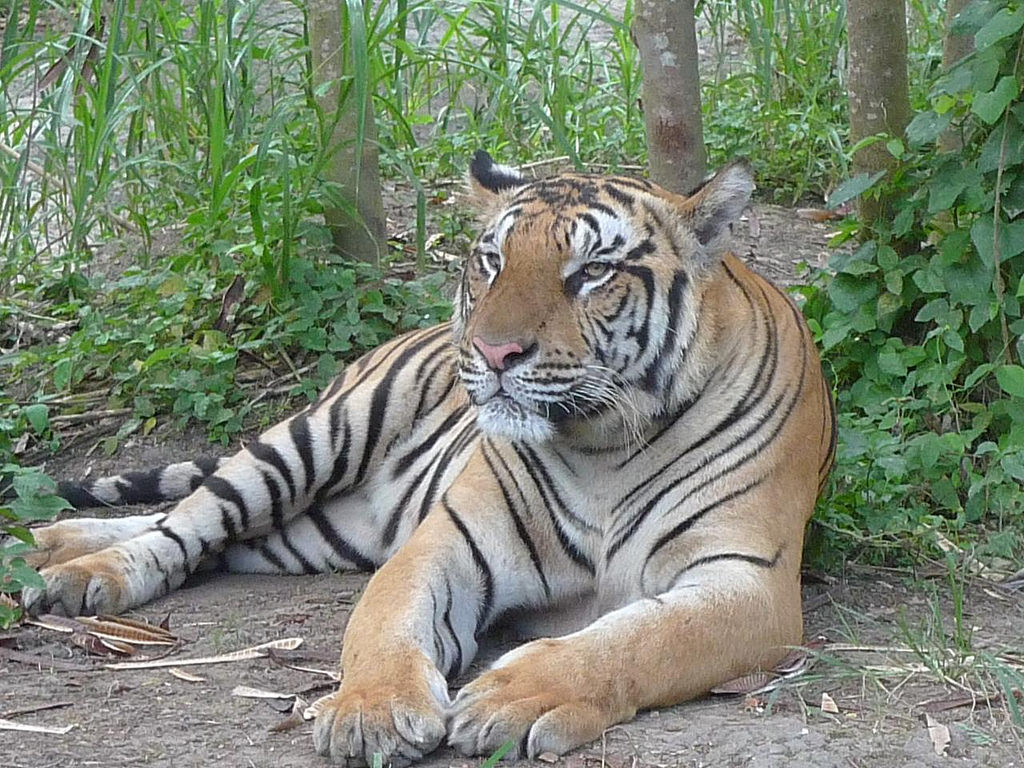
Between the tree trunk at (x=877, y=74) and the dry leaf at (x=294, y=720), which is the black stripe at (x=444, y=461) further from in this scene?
the tree trunk at (x=877, y=74)

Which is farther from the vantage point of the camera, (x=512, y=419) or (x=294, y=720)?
(x=512, y=419)

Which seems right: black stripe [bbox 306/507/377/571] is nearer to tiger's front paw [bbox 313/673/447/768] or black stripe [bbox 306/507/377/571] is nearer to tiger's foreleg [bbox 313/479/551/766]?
tiger's foreleg [bbox 313/479/551/766]

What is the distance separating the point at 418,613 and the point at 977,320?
2107mm

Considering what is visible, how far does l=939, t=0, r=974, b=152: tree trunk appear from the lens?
478 centimetres

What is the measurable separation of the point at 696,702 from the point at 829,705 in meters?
0.26

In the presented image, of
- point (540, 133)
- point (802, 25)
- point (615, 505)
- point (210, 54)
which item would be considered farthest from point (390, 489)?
point (802, 25)

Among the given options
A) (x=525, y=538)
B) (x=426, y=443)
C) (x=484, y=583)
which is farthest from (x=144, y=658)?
(x=426, y=443)

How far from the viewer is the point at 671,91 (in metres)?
4.80

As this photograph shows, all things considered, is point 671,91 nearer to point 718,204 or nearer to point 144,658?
point 718,204

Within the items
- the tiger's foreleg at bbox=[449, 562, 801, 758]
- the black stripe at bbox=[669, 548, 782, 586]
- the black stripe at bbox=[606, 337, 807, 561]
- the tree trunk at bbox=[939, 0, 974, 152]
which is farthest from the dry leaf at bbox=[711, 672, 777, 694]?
the tree trunk at bbox=[939, 0, 974, 152]

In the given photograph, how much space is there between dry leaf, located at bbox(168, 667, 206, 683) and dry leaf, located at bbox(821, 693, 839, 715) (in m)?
1.29

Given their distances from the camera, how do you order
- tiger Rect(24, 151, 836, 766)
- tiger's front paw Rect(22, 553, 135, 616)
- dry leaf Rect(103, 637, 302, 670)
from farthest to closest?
tiger's front paw Rect(22, 553, 135, 616), dry leaf Rect(103, 637, 302, 670), tiger Rect(24, 151, 836, 766)

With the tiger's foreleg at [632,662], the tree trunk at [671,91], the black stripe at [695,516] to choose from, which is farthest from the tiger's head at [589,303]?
the tree trunk at [671,91]

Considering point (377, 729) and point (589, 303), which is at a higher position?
point (589, 303)
